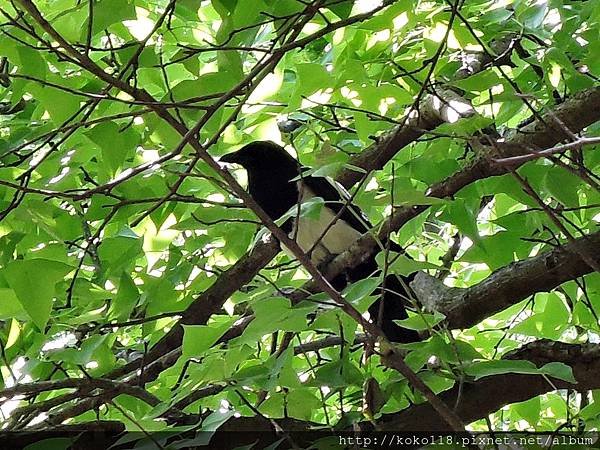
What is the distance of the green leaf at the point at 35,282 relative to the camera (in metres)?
0.91

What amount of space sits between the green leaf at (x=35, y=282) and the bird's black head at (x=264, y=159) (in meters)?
1.25

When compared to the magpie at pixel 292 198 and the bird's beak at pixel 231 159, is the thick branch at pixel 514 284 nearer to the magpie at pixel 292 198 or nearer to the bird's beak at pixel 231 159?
the magpie at pixel 292 198

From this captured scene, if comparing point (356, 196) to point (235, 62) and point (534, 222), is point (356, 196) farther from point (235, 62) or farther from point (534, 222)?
point (534, 222)

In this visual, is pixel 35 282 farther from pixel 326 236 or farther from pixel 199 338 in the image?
pixel 326 236

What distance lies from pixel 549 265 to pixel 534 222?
2.9 inches

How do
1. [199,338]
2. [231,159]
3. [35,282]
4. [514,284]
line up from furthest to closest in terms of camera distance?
1. [231,159]
2. [514,284]
3. [35,282]
4. [199,338]

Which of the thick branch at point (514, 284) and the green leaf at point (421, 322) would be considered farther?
the thick branch at point (514, 284)

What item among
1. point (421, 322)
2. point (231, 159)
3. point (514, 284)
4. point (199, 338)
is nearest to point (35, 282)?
point (199, 338)

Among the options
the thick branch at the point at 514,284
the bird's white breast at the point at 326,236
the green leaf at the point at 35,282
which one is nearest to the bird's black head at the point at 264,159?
the bird's white breast at the point at 326,236

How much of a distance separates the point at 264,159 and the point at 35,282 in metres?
1.35

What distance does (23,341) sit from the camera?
124cm

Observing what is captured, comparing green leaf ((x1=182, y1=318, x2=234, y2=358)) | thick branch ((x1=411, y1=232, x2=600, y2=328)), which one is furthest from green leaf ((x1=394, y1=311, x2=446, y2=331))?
thick branch ((x1=411, y1=232, x2=600, y2=328))

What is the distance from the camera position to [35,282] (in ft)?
3.01

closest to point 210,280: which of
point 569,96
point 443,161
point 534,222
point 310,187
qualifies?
point 443,161
